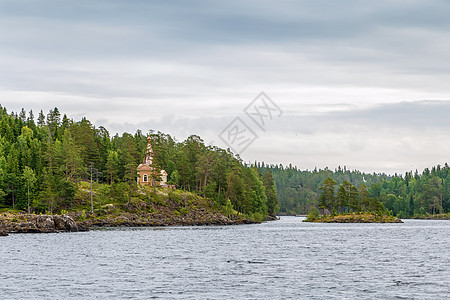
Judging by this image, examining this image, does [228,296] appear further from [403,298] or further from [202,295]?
[403,298]

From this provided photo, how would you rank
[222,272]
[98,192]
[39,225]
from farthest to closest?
[98,192]
[39,225]
[222,272]

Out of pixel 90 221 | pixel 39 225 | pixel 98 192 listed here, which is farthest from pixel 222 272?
pixel 98 192

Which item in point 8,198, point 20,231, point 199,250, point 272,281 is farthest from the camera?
point 8,198

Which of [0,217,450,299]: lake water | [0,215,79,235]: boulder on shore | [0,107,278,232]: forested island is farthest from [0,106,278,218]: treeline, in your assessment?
[0,217,450,299]: lake water

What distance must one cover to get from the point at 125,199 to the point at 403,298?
124 m

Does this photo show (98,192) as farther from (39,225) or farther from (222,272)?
(222,272)

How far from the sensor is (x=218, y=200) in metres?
184

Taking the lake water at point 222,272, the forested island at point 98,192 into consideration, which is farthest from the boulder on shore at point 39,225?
the lake water at point 222,272

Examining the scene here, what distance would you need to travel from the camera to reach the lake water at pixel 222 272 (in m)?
43.2

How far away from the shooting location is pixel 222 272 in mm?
55438

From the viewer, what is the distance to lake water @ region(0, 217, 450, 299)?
43219 millimetres

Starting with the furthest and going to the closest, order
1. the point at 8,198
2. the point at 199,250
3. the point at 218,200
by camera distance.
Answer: the point at 218,200
the point at 8,198
the point at 199,250

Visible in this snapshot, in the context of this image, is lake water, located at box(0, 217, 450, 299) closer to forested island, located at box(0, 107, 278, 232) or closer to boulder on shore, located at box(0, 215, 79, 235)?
boulder on shore, located at box(0, 215, 79, 235)

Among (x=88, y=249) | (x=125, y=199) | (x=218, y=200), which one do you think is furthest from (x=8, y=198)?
(x=88, y=249)
